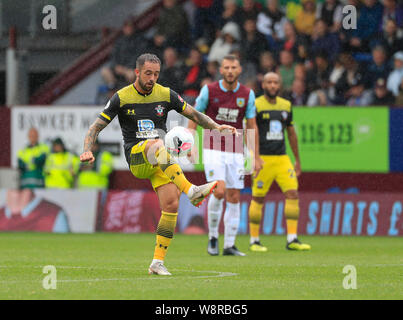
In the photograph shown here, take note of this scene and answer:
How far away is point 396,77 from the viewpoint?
62.3ft

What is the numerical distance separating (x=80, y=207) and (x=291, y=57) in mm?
5255

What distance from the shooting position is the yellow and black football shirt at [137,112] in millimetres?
9828

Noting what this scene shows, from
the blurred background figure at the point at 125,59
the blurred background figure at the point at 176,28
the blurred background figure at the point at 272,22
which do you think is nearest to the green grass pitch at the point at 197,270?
the blurred background figure at the point at 272,22

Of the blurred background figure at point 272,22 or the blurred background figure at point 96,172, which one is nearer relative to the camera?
the blurred background figure at point 96,172

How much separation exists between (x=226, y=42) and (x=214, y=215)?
28.8 ft

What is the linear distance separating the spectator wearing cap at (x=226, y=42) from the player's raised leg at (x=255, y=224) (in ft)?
23.6

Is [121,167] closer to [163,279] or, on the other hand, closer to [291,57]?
[291,57]

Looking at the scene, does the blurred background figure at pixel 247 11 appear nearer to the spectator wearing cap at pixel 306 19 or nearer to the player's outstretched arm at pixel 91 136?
the spectator wearing cap at pixel 306 19

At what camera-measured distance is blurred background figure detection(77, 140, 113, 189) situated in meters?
20.2

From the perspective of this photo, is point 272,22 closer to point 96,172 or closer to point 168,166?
point 96,172

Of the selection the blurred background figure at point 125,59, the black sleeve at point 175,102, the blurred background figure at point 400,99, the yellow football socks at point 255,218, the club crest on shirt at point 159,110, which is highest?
the blurred background figure at point 125,59

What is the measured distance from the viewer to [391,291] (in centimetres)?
820

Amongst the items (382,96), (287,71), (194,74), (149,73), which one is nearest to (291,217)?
(149,73)

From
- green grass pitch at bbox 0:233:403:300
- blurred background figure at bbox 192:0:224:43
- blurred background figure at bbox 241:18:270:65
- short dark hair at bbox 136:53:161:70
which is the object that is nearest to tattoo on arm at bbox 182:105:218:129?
short dark hair at bbox 136:53:161:70
